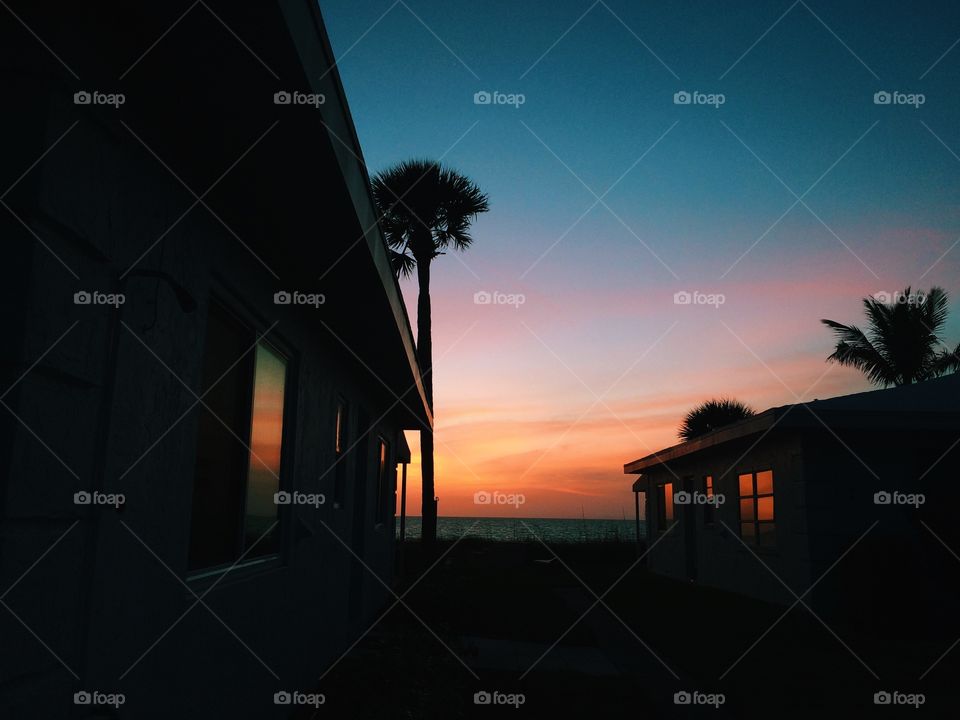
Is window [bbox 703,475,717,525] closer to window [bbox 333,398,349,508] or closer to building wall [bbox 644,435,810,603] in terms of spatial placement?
building wall [bbox 644,435,810,603]

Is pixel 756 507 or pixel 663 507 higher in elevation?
pixel 756 507

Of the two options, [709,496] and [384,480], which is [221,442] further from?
[709,496]

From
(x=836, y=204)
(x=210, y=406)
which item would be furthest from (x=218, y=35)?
(x=836, y=204)

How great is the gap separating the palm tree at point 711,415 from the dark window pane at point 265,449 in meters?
27.1

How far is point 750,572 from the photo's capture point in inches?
502

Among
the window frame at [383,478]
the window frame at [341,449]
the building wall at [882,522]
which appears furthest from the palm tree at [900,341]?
the window frame at [341,449]

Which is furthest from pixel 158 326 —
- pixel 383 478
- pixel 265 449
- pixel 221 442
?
pixel 383 478

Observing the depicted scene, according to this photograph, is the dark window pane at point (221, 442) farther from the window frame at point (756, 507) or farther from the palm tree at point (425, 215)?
the palm tree at point (425, 215)

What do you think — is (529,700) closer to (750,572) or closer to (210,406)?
(210,406)

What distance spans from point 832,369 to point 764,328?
1419 centimetres

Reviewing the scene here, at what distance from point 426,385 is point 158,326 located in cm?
1543

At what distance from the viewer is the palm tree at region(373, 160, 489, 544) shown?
1842cm

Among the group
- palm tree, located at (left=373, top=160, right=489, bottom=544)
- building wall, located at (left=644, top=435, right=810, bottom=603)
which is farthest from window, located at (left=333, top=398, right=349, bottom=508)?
palm tree, located at (left=373, top=160, right=489, bottom=544)

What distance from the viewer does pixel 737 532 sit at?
13.6 metres
